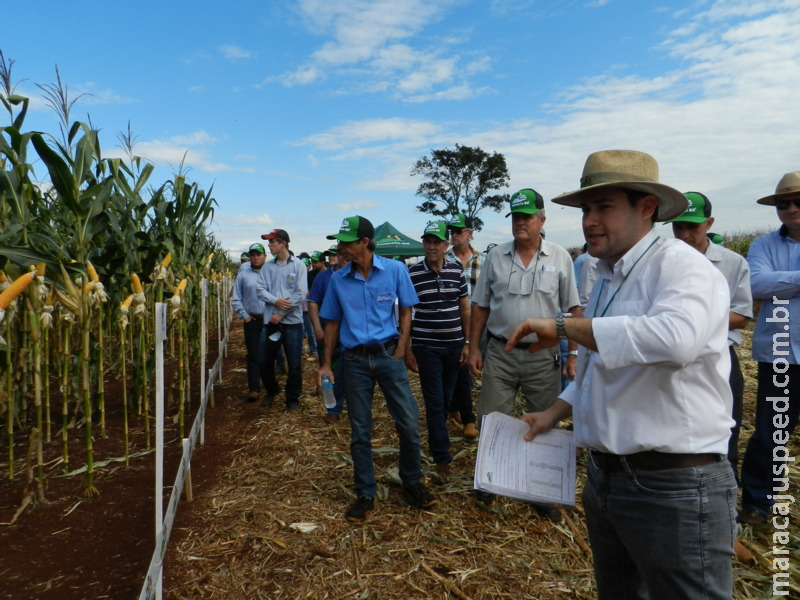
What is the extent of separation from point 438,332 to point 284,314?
274cm

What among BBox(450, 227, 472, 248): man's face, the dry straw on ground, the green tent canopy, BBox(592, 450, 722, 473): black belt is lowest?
the dry straw on ground

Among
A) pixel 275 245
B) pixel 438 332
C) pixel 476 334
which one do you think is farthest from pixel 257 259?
pixel 476 334

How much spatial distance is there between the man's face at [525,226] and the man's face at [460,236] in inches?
81.9

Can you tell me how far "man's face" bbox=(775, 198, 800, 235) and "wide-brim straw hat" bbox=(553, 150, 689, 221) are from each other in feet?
6.86

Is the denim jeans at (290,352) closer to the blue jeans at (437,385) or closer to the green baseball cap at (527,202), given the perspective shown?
the blue jeans at (437,385)

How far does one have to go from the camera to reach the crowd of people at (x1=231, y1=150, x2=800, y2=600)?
142 centimetres

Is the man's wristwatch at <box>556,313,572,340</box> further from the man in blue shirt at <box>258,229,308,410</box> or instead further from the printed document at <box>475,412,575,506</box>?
the man in blue shirt at <box>258,229,308,410</box>

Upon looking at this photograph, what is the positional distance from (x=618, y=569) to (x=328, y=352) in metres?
2.66

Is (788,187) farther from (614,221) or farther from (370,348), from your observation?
(370,348)


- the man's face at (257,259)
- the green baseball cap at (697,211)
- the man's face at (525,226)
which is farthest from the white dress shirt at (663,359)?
the man's face at (257,259)

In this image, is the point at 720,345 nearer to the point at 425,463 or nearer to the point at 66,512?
the point at 425,463

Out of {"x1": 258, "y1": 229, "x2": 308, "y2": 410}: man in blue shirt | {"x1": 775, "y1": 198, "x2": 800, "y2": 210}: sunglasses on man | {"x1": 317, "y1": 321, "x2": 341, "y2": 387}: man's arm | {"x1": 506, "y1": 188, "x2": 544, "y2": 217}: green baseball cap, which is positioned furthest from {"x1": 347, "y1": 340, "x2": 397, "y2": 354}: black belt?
{"x1": 258, "y1": 229, "x2": 308, "y2": 410}: man in blue shirt

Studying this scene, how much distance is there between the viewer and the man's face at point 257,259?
7133 millimetres

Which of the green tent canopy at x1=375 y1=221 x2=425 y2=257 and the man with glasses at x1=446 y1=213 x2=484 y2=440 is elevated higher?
the green tent canopy at x1=375 y1=221 x2=425 y2=257
